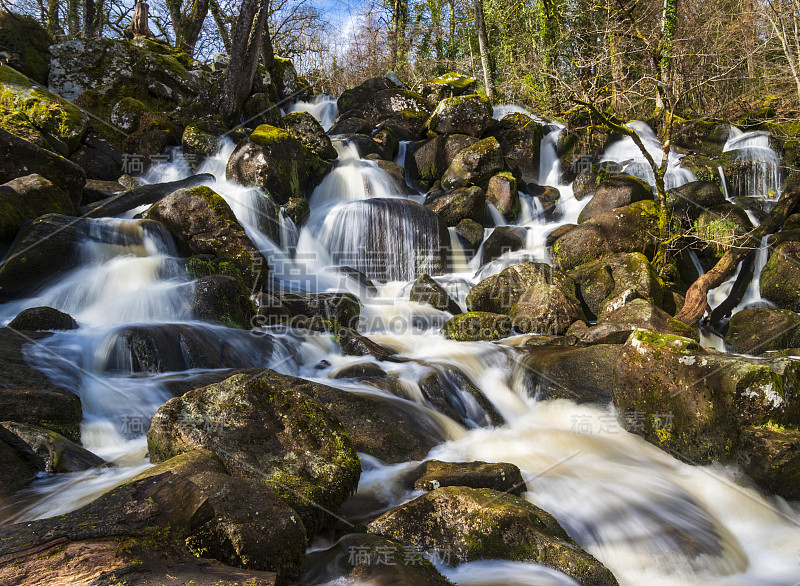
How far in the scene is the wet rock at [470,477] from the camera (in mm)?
3629

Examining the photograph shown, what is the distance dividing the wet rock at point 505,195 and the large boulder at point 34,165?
9684 millimetres

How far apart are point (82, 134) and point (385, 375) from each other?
409 inches

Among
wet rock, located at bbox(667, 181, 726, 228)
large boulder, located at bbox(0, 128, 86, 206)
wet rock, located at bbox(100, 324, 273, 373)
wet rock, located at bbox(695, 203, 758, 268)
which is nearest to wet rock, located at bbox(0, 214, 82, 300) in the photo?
large boulder, located at bbox(0, 128, 86, 206)

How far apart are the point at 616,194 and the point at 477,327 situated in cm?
591

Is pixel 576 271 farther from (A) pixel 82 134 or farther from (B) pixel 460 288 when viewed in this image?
(A) pixel 82 134

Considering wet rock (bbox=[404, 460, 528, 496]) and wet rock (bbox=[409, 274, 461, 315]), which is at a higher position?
wet rock (bbox=[409, 274, 461, 315])

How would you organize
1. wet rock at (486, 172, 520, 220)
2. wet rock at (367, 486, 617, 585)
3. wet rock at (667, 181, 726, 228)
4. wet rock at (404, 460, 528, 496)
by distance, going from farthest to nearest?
wet rock at (486, 172, 520, 220), wet rock at (667, 181, 726, 228), wet rock at (404, 460, 528, 496), wet rock at (367, 486, 617, 585)

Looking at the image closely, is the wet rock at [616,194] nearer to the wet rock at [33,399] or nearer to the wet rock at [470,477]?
the wet rock at [470,477]

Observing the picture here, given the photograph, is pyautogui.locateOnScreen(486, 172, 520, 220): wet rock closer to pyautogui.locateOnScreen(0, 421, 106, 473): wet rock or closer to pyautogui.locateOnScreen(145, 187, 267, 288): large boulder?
pyautogui.locateOnScreen(145, 187, 267, 288): large boulder

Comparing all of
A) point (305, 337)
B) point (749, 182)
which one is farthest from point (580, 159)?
point (305, 337)

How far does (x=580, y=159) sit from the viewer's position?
15820 millimetres

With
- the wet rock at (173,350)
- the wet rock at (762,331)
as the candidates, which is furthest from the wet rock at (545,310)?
the wet rock at (173,350)

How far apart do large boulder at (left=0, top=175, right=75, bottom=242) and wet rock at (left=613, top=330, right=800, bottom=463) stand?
28.5ft

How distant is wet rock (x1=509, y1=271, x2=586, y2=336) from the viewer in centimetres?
841
